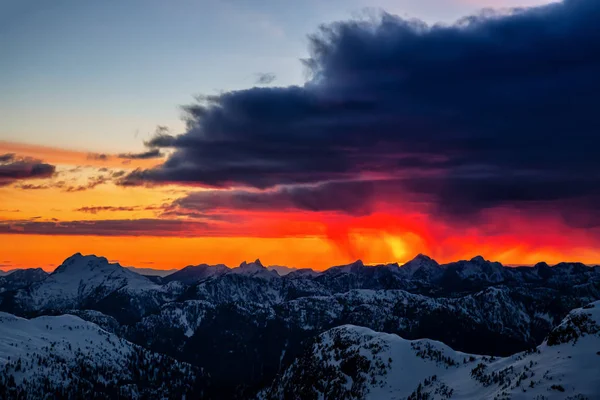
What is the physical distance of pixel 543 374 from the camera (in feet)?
653

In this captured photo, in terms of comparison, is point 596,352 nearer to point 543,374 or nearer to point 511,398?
point 543,374

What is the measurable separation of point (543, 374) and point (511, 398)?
15811 millimetres

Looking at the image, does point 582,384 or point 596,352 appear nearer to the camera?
point 582,384

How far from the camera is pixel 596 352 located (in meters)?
199

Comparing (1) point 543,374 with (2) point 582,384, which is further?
(1) point 543,374

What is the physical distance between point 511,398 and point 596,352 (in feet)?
115

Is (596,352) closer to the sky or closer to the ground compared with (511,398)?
closer to the sky

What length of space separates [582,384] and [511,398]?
921 inches

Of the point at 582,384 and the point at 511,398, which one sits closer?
the point at 582,384

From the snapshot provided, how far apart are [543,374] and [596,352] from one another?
65.3 ft

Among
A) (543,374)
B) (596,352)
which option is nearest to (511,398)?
(543,374)

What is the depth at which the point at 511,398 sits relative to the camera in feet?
634

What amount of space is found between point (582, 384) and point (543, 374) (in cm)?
1864
